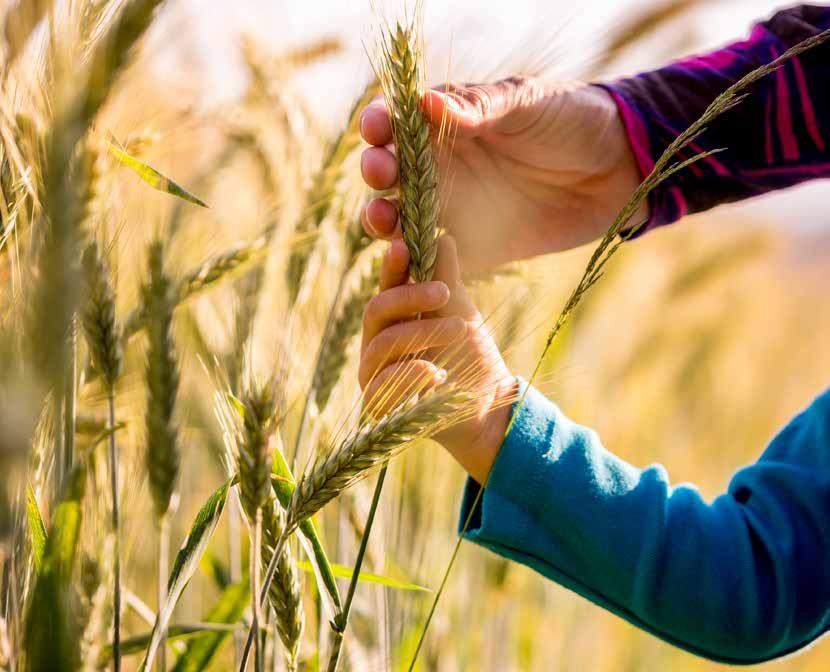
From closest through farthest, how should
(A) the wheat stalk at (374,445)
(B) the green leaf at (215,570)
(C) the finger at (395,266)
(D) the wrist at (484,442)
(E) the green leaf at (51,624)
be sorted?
1. (E) the green leaf at (51,624)
2. (A) the wheat stalk at (374,445)
3. (C) the finger at (395,266)
4. (D) the wrist at (484,442)
5. (B) the green leaf at (215,570)

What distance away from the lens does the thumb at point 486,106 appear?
23.2 inches

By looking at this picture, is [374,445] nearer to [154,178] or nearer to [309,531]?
[309,531]

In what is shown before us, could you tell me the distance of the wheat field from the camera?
1.31 ft

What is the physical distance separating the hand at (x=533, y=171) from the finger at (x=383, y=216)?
1.3 inches

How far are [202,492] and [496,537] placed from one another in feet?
2.13

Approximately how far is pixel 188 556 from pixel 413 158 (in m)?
0.28

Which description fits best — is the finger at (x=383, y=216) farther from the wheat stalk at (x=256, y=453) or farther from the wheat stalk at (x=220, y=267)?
the wheat stalk at (x=256, y=453)

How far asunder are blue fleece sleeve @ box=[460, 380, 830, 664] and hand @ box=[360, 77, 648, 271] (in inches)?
7.4

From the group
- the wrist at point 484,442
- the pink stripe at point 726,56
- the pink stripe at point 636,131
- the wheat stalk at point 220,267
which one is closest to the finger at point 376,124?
the wheat stalk at point 220,267

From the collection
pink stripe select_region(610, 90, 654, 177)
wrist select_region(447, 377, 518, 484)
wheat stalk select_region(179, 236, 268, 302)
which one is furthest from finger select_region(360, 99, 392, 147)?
pink stripe select_region(610, 90, 654, 177)

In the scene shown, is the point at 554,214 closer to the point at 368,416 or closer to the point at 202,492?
the point at 368,416

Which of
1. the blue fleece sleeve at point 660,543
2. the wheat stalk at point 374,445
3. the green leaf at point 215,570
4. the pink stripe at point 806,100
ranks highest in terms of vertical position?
A: the pink stripe at point 806,100

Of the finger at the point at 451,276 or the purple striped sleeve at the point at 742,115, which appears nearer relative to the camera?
the finger at the point at 451,276

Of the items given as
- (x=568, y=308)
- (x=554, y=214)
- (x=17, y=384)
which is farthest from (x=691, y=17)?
(x=17, y=384)
